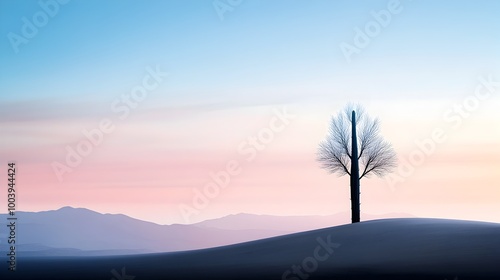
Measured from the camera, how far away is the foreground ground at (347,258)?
2583 cm

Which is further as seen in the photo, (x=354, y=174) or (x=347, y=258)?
(x=354, y=174)

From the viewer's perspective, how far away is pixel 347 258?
101 ft

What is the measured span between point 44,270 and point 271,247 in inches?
475

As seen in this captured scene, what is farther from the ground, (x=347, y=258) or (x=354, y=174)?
(x=354, y=174)

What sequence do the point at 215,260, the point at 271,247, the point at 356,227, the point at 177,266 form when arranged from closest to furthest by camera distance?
the point at 177,266 → the point at 215,260 → the point at 271,247 → the point at 356,227

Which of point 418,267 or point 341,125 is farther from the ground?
point 341,125

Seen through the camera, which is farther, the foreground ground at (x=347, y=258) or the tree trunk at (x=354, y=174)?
the tree trunk at (x=354, y=174)

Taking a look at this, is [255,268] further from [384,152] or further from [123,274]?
[384,152]

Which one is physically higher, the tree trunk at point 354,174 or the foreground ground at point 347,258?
the tree trunk at point 354,174

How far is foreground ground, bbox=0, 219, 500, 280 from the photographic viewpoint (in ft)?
84.7

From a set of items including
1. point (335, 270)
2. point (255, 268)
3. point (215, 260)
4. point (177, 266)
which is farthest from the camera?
point (215, 260)

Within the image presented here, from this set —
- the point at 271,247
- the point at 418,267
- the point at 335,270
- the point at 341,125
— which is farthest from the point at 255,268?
the point at 341,125

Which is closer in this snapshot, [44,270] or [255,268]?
[255,268]

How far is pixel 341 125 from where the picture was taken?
160 feet
